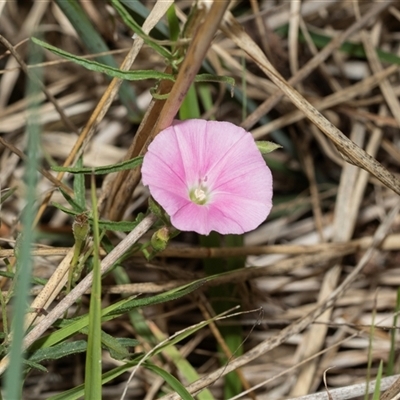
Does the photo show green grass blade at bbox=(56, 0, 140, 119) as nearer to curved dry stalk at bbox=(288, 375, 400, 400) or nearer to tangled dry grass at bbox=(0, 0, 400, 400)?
tangled dry grass at bbox=(0, 0, 400, 400)

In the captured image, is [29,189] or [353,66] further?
[353,66]

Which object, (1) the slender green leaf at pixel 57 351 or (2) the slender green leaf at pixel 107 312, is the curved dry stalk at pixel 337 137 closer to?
(2) the slender green leaf at pixel 107 312

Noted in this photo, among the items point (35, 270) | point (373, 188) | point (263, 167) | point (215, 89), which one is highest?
point (215, 89)

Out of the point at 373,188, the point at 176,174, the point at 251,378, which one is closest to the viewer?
the point at 176,174

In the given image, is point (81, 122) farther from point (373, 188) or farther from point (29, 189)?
point (29, 189)

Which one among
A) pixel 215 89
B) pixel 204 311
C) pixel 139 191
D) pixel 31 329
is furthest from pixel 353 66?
pixel 31 329

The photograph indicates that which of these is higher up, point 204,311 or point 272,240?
point 272,240

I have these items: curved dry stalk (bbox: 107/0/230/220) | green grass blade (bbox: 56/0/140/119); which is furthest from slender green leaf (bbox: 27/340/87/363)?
green grass blade (bbox: 56/0/140/119)

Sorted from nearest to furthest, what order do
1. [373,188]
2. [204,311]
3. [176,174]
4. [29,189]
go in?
1. [29,189]
2. [176,174]
3. [204,311]
4. [373,188]
